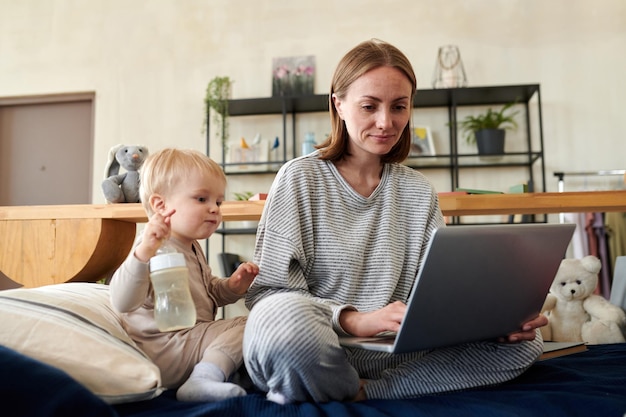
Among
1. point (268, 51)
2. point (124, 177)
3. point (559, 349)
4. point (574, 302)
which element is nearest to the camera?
point (559, 349)

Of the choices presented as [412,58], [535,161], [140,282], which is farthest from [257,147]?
[140,282]

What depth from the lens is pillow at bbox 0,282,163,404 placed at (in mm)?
941

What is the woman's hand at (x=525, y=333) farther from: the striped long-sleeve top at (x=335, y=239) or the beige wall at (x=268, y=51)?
the beige wall at (x=268, y=51)

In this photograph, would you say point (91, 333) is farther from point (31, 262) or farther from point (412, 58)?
point (412, 58)

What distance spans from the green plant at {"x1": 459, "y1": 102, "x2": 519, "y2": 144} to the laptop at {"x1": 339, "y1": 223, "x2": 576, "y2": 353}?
2.59 metres

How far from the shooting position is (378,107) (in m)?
1.28

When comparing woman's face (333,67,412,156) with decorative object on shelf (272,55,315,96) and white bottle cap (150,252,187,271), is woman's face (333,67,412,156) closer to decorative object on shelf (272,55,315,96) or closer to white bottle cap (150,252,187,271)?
white bottle cap (150,252,187,271)

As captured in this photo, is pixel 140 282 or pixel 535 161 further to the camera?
pixel 535 161

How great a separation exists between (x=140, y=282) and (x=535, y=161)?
3.13m

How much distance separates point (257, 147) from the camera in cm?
378

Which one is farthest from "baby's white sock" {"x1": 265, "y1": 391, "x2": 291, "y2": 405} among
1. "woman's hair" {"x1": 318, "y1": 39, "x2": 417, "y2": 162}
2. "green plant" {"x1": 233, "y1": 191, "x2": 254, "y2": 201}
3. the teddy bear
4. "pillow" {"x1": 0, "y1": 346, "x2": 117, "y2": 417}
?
"green plant" {"x1": 233, "y1": 191, "x2": 254, "y2": 201}

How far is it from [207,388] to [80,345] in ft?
0.72

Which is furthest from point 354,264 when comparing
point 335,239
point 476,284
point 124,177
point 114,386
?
point 124,177

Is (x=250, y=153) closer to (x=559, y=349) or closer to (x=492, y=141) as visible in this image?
(x=492, y=141)
